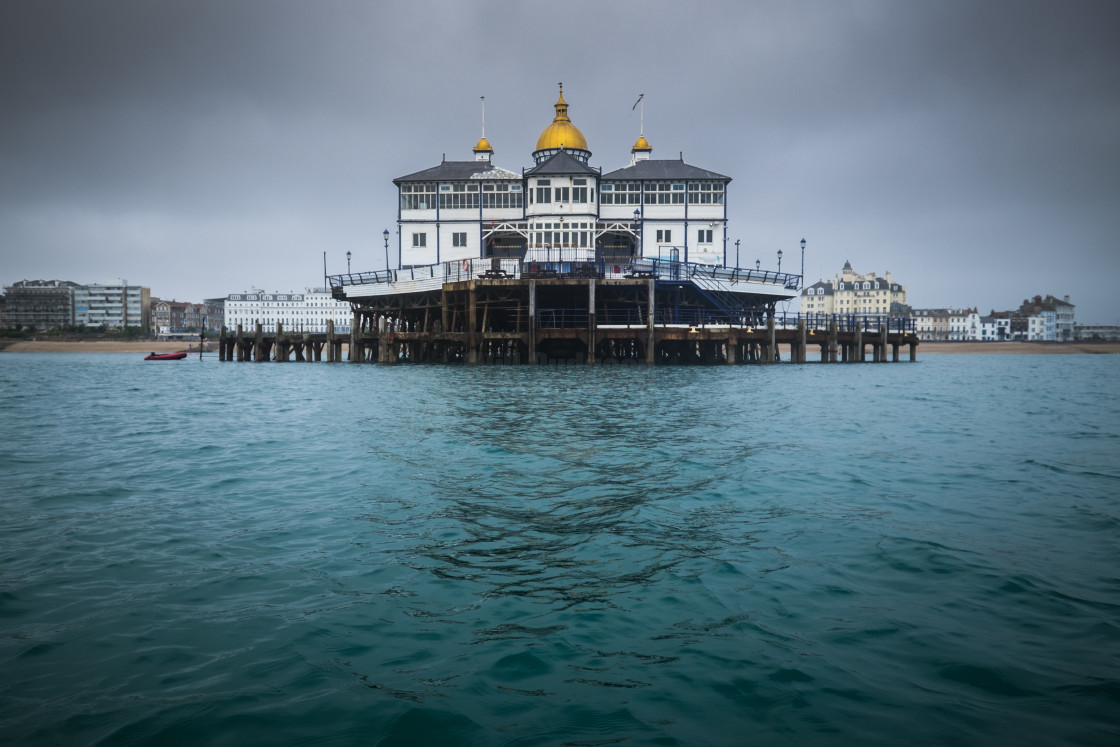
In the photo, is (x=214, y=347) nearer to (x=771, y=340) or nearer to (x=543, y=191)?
(x=543, y=191)

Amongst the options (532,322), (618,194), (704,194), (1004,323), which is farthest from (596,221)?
(1004,323)

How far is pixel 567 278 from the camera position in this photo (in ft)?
139

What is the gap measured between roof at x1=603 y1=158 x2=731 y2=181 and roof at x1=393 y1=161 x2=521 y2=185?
888 cm

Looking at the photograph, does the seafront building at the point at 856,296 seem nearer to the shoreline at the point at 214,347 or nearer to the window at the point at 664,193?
the shoreline at the point at 214,347

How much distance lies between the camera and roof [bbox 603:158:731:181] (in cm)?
5666

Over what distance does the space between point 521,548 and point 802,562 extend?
2919 millimetres

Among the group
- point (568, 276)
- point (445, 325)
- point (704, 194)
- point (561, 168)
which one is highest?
point (561, 168)

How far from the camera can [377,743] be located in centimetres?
394

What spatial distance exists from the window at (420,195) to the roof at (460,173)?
770mm

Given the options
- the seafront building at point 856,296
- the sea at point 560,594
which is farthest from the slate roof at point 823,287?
the sea at point 560,594

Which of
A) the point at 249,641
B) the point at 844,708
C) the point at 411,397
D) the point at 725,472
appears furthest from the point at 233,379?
the point at 844,708

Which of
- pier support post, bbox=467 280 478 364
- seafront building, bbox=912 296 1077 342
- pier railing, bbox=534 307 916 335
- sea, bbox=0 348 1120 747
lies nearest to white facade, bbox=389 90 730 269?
pier railing, bbox=534 307 916 335

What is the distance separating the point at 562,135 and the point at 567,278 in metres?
21.8

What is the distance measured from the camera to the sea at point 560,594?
4.21 metres
